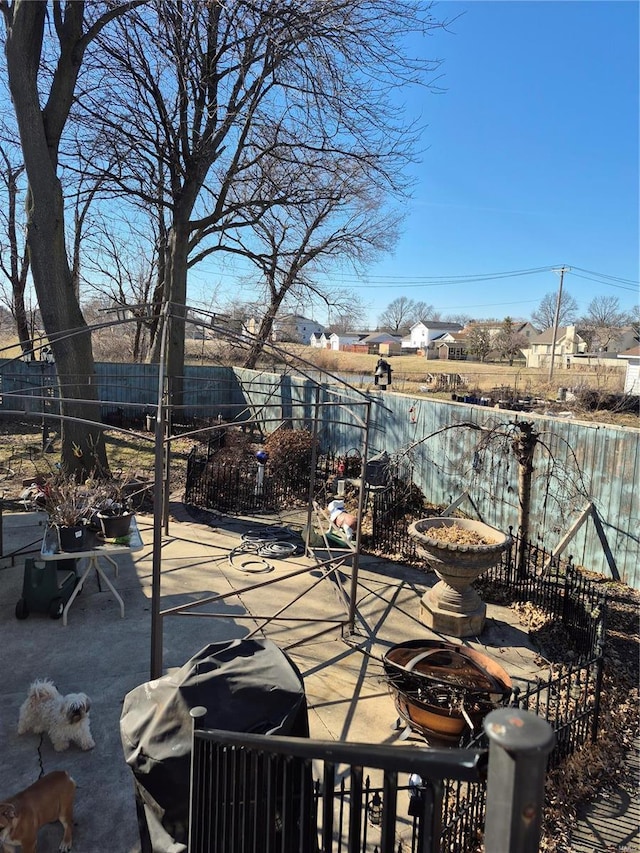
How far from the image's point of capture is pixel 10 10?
378 inches

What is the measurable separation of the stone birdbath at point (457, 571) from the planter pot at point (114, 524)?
10.6ft

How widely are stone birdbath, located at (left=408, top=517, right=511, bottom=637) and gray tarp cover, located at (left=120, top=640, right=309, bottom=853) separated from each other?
131 inches

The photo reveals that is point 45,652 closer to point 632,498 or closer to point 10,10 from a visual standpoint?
point 632,498

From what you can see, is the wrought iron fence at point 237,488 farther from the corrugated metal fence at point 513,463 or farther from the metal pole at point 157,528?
the metal pole at point 157,528

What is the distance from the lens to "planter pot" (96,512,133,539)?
605 cm

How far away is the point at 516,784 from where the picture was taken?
3.38ft

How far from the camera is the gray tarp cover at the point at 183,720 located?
2.41 m

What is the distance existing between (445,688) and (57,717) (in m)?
2.80

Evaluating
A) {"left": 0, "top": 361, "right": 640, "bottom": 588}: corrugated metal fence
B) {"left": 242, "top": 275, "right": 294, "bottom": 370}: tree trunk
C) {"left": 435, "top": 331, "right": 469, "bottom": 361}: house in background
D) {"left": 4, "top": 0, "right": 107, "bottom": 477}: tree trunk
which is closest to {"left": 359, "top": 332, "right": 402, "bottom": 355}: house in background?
{"left": 435, "top": 331, "right": 469, "bottom": 361}: house in background

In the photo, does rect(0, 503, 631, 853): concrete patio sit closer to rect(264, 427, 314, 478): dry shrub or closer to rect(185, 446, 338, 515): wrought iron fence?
rect(185, 446, 338, 515): wrought iron fence

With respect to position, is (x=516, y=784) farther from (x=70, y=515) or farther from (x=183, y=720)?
(x=70, y=515)

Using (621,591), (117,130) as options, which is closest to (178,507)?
(621,591)

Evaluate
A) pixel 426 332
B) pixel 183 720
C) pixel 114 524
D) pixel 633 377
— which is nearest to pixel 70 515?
pixel 114 524

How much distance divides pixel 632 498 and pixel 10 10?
12945 millimetres
